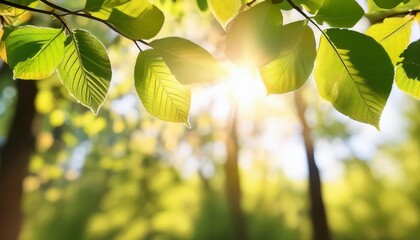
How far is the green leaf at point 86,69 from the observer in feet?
1.15

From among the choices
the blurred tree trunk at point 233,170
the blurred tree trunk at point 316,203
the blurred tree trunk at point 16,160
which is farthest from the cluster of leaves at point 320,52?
the blurred tree trunk at point 233,170

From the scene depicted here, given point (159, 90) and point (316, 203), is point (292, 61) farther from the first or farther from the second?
point (316, 203)

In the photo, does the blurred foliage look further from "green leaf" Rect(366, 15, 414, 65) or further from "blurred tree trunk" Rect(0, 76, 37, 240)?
"green leaf" Rect(366, 15, 414, 65)

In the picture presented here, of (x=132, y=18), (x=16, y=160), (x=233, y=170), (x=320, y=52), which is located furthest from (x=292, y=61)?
(x=233, y=170)

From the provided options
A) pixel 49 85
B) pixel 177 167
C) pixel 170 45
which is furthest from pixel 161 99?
Result: pixel 177 167

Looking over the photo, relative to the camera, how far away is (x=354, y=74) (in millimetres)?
350

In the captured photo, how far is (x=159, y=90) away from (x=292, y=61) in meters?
0.11

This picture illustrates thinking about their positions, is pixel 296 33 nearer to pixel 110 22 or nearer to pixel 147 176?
pixel 110 22

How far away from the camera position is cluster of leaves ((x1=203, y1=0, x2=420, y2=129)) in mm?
333

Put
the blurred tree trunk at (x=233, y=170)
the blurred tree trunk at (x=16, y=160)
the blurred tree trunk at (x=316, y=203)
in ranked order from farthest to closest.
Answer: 1. the blurred tree trunk at (x=233, y=170)
2. the blurred tree trunk at (x=316, y=203)
3. the blurred tree trunk at (x=16, y=160)

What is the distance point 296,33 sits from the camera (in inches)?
13.4

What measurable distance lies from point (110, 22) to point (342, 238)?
13.3 metres

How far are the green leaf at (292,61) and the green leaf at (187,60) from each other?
44mm

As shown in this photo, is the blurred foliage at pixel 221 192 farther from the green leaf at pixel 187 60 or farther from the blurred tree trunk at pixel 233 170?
the green leaf at pixel 187 60
